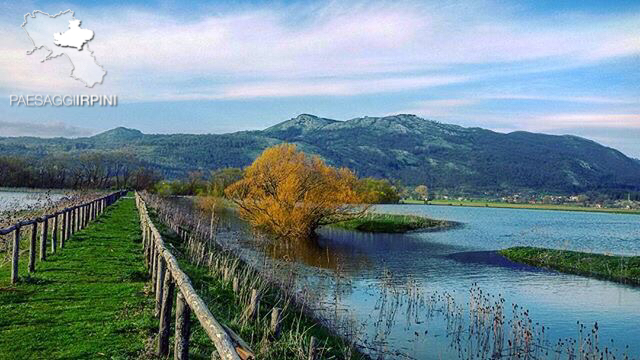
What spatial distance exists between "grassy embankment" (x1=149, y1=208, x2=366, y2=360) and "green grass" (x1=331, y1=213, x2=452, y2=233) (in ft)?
139

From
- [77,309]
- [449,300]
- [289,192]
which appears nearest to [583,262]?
[449,300]

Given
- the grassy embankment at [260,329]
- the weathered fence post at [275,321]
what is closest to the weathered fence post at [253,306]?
the grassy embankment at [260,329]

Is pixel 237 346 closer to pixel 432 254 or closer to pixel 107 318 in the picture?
pixel 107 318

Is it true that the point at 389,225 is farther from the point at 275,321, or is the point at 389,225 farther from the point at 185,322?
the point at 185,322

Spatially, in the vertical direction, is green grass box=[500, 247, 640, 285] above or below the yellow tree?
below

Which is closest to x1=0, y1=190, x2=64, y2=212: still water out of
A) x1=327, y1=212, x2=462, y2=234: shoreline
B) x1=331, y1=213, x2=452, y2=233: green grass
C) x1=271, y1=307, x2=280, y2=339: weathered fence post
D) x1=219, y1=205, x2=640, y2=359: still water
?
x1=219, y1=205, x2=640, y2=359: still water

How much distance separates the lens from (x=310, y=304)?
68.3 feet

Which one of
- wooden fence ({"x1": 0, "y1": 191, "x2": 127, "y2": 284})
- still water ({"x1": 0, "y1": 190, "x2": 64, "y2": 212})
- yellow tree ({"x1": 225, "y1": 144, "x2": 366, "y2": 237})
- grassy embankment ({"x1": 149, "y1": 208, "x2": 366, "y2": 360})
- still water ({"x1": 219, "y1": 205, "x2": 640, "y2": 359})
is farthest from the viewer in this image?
yellow tree ({"x1": 225, "y1": 144, "x2": 366, "y2": 237})

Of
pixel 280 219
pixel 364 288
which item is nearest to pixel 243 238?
pixel 280 219

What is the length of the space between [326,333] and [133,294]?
597cm

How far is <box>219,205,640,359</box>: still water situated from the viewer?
1762 centimetres

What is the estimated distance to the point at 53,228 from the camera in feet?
65.3

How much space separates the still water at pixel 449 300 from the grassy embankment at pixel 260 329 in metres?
1.71

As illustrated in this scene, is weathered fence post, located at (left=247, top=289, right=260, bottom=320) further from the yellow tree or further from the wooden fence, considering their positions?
the yellow tree
